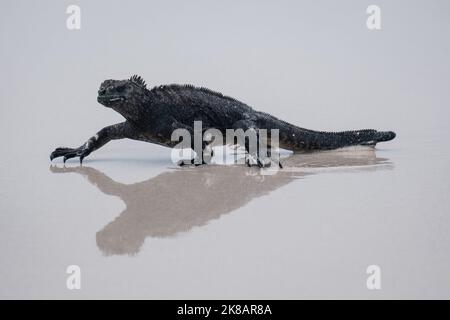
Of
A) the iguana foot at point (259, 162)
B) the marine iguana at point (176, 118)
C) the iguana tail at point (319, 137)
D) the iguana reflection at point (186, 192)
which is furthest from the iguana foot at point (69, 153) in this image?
the iguana tail at point (319, 137)

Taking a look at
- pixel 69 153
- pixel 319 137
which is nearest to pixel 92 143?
pixel 69 153

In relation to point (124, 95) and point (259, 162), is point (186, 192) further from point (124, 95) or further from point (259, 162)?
point (124, 95)

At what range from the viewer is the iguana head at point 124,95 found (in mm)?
8812

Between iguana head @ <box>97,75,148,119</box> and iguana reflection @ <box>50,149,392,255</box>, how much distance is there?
1035 millimetres

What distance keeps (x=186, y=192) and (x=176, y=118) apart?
8.10 feet

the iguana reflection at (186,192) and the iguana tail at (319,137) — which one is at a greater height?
the iguana tail at (319,137)

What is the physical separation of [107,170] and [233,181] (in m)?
2.20

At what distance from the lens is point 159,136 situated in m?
9.33

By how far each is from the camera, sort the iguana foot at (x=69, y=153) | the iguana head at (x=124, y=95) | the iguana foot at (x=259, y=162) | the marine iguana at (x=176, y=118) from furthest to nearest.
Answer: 1. the iguana foot at (x=69, y=153)
2. the marine iguana at (x=176, y=118)
3. the iguana head at (x=124, y=95)
4. the iguana foot at (x=259, y=162)

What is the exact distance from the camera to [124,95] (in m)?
8.89

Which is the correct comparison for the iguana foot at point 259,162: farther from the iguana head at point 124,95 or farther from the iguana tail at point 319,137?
the iguana head at point 124,95

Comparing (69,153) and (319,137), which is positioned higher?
(319,137)

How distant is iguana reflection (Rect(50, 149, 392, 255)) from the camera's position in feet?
18.5

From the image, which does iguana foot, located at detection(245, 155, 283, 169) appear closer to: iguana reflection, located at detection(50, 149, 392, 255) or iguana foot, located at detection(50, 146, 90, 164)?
iguana reflection, located at detection(50, 149, 392, 255)
